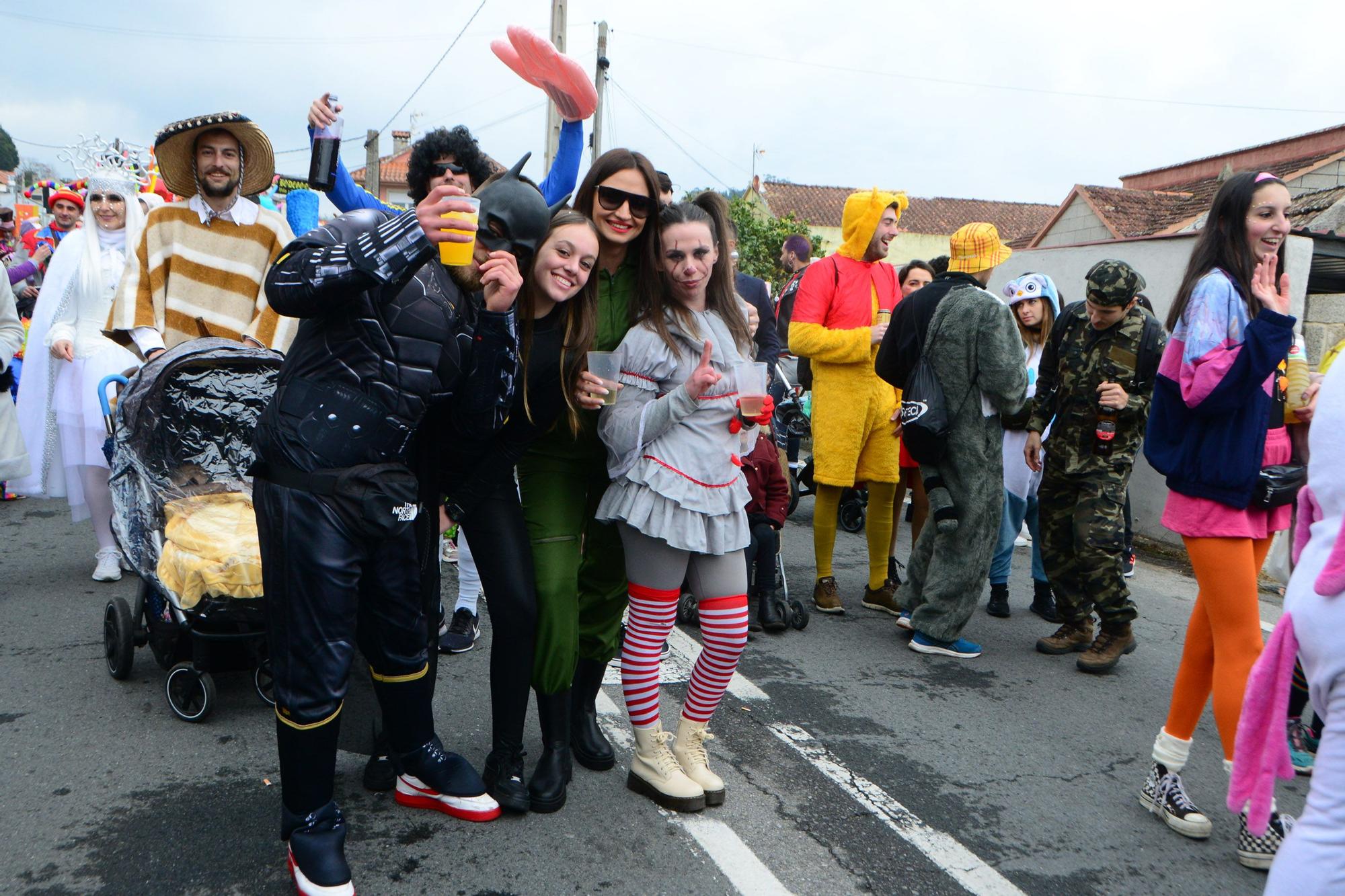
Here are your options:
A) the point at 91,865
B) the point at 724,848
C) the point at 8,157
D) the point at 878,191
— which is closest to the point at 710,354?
the point at 724,848

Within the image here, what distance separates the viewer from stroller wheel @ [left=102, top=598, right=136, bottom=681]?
396 cm

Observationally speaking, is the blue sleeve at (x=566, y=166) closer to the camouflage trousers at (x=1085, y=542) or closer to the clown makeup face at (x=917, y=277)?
the camouflage trousers at (x=1085, y=542)

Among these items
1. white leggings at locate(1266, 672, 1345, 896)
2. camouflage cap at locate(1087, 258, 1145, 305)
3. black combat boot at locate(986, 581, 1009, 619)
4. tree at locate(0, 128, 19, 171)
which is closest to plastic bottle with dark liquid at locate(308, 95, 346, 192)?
white leggings at locate(1266, 672, 1345, 896)

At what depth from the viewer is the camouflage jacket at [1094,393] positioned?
475 cm

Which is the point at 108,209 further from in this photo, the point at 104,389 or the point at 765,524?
the point at 765,524

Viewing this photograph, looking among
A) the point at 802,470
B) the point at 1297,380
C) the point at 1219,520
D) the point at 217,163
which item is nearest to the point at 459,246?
the point at 1219,520

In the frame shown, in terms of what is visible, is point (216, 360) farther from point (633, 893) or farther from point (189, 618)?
point (633, 893)

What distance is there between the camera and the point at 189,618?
3.45m

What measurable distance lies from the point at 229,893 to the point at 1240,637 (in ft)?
9.75

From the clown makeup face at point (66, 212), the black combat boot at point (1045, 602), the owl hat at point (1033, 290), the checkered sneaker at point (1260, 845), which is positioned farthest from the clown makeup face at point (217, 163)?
the clown makeup face at point (66, 212)

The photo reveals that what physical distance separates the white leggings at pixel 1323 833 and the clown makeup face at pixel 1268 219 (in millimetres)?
1918

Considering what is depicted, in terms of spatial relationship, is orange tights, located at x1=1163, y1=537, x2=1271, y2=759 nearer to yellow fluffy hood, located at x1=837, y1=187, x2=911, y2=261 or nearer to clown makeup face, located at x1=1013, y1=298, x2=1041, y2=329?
yellow fluffy hood, located at x1=837, y1=187, x2=911, y2=261

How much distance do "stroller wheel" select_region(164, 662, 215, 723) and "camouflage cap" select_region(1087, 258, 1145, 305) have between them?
Answer: 402 centimetres

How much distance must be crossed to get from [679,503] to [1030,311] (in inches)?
158
